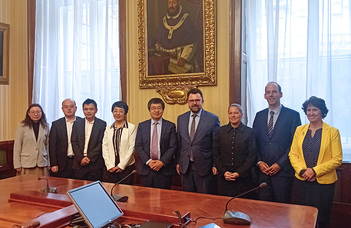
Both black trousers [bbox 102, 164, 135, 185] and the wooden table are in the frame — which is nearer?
the wooden table

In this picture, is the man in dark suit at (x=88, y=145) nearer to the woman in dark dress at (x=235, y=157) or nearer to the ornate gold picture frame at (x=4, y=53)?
the woman in dark dress at (x=235, y=157)

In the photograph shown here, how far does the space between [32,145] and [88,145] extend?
2.54 ft

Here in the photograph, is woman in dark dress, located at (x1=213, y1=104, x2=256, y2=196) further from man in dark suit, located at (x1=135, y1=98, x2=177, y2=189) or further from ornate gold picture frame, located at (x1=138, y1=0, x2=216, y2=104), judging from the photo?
ornate gold picture frame, located at (x1=138, y1=0, x2=216, y2=104)

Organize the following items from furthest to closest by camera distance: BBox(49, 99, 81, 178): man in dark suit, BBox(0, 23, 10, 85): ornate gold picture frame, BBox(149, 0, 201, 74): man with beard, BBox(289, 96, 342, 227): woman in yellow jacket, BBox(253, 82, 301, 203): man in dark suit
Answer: BBox(0, 23, 10, 85): ornate gold picture frame < BBox(149, 0, 201, 74): man with beard < BBox(49, 99, 81, 178): man in dark suit < BBox(253, 82, 301, 203): man in dark suit < BBox(289, 96, 342, 227): woman in yellow jacket

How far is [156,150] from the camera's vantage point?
3.55 metres

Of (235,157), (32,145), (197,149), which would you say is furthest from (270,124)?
(32,145)

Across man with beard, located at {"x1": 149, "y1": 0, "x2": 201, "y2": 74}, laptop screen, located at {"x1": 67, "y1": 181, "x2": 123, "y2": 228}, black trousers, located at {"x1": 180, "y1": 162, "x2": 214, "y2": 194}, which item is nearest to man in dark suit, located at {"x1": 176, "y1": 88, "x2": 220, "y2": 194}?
black trousers, located at {"x1": 180, "y1": 162, "x2": 214, "y2": 194}

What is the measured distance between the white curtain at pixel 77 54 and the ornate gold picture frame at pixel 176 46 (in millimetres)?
511

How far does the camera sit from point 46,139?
4.20 metres

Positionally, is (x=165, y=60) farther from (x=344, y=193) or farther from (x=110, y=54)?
(x=344, y=193)

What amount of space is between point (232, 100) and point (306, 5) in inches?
51.0

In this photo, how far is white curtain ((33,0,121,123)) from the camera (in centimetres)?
476

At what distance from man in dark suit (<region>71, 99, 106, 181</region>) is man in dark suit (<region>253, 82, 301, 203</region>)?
5.80 ft

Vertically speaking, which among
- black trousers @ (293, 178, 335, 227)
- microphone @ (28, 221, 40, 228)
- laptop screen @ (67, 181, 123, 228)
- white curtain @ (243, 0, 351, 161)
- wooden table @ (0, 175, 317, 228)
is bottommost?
black trousers @ (293, 178, 335, 227)
